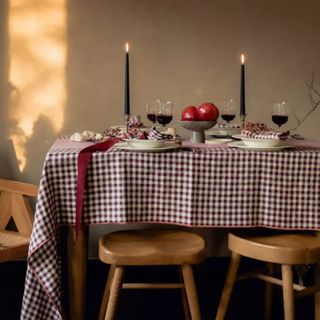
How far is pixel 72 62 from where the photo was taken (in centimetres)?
256

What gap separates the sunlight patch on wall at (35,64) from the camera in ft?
8.25

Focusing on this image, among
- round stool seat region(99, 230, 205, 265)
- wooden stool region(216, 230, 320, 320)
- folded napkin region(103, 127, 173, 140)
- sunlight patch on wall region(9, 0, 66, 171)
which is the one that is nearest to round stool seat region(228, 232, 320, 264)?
wooden stool region(216, 230, 320, 320)

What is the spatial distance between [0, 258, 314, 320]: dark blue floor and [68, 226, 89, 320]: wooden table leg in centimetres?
40

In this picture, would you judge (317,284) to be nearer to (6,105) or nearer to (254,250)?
(254,250)

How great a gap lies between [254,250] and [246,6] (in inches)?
57.5

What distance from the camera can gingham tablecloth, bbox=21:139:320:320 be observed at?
1.66m

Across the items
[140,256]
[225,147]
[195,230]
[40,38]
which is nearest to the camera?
→ [140,256]

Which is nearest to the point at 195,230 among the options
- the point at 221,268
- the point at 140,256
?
the point at 221,268

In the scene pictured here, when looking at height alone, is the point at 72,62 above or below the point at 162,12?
below

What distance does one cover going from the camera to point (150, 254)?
5.22ft

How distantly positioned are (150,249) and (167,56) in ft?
4.22

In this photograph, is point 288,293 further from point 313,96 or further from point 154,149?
point 313,96

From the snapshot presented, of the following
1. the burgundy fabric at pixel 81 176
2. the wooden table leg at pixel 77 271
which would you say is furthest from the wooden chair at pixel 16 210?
the burgundy fabric at pixel 81 176

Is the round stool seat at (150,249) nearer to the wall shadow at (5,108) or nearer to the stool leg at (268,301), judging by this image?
the stool leg at (268,301)
